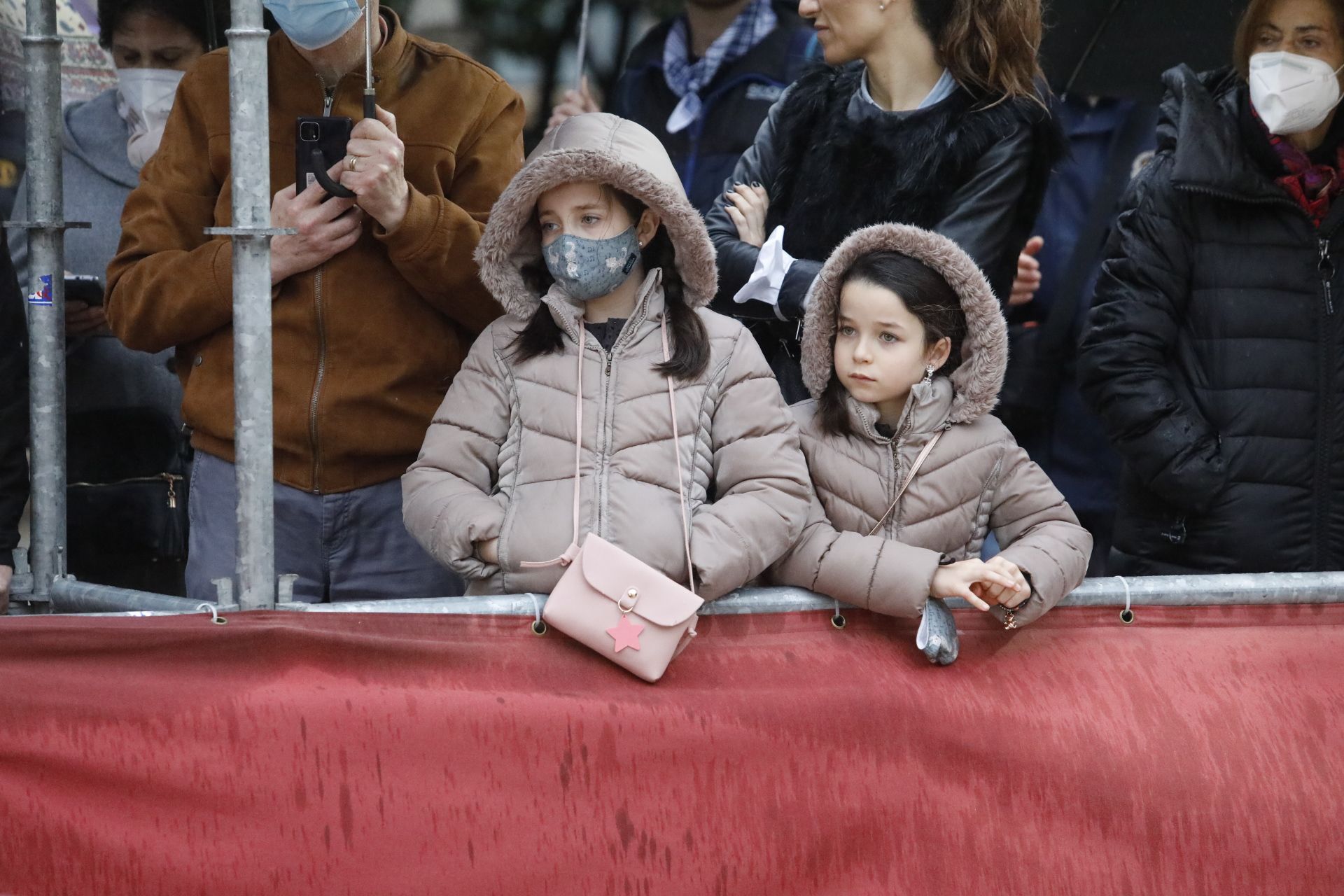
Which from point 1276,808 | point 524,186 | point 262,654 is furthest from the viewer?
point 524,186

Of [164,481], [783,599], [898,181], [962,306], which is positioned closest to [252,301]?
[783,599]

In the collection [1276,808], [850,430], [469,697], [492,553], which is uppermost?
[850,430]

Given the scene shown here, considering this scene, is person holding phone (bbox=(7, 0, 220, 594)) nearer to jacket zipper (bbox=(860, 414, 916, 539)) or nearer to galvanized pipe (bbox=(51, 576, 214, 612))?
galvanized pipe (bbox=(51, 576, 214, 612))

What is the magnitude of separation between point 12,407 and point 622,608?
4.65 feet

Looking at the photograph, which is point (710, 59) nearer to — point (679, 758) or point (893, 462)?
point (893, 462)

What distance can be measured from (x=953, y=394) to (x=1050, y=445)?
166cm

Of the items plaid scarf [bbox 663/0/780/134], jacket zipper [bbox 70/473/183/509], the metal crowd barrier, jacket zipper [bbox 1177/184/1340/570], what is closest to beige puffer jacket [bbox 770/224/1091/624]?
the metal crowd barrier

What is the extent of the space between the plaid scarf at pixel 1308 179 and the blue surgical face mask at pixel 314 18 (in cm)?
208

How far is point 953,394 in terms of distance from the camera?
3072 millimetres

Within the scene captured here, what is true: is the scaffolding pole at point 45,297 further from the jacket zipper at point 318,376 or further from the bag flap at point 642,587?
the bag flap at point 642,587

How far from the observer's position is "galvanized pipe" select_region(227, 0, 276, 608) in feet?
8.23

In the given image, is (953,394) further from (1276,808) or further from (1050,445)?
(1050,445)

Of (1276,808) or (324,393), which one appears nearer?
(1276,808)

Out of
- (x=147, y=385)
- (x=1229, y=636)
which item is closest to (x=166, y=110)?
(x=147, y=385)
